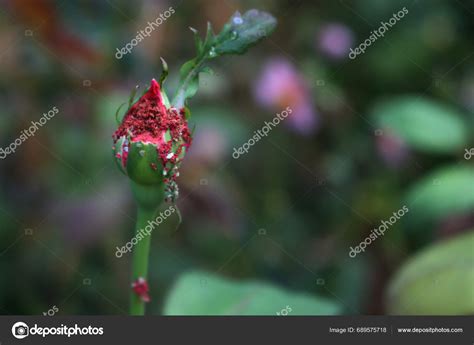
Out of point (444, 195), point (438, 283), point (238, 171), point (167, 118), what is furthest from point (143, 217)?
point (238, 171)

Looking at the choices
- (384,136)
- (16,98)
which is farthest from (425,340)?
(16,98)

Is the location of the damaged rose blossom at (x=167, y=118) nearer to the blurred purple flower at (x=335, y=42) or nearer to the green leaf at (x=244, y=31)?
the green leaf at (x=244, y=31)

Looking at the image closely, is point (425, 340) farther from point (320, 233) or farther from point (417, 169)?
point (417, 169)

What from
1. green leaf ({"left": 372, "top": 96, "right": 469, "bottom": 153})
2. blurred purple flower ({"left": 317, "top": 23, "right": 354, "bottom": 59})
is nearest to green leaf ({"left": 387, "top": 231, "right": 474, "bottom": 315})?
green leaf ({"left": 372, "top": 96, "right": 469, "bottom": 153})

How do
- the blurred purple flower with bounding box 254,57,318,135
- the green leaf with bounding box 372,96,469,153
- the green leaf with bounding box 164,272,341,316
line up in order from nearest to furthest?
the green leaf with bounding box 164,272,341,316 < the green leaf with bounding box 372,96,469,153 < the blurred purple flower with bounding box 254,57,318,135

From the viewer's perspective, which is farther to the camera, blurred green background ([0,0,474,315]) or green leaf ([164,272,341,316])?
blurred green background ([0,0,474,315])

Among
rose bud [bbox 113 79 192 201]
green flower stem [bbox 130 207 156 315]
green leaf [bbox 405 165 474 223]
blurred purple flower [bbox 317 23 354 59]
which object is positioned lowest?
A: green flower stem [bbox 130 207 156 315]

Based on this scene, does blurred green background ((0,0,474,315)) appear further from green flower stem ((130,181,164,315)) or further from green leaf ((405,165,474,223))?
green flower stem ((130,181,164,315))
